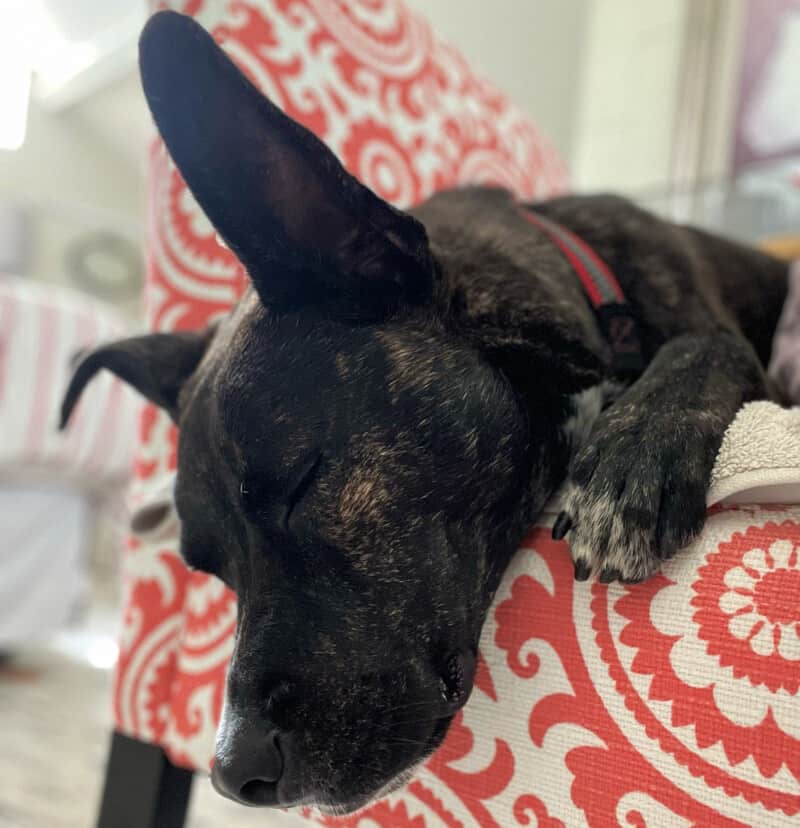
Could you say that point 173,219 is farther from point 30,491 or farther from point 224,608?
point 30,491

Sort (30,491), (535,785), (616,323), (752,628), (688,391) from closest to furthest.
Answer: (752,628) → (535,785) → (688,391) → (616,323) → (30,491)

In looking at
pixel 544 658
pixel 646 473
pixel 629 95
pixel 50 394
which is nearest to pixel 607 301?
pixel 646 473

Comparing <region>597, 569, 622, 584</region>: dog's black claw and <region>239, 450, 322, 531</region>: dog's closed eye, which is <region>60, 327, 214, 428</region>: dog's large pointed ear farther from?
<region>597, 569, 622, 584</region>: dog's black claw

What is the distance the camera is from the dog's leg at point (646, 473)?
0.69 metres

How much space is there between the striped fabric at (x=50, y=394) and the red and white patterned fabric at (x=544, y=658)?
118 cm

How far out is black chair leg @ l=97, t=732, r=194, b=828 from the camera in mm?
1175

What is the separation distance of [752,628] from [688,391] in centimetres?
29

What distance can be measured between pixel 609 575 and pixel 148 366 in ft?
2.23

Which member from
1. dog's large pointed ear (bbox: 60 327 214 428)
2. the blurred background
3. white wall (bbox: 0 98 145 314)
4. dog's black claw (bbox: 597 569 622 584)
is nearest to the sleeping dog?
dog's black claw (bbox: 597 569 622 584)

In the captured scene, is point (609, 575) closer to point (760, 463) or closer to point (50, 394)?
point (760, 463)

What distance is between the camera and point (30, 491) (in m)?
2.62

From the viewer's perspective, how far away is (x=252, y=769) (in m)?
0.72

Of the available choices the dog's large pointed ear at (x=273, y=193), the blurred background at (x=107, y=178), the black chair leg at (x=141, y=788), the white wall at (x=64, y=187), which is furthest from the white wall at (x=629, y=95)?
the black chair leg at (x=141, y=788)

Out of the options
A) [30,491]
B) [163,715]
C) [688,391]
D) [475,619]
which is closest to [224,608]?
[163,715]
